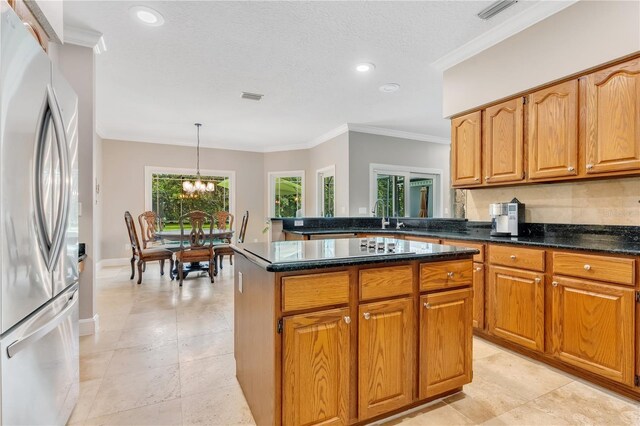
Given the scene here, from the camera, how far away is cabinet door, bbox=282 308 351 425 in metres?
1.40

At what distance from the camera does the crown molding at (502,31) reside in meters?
2.41

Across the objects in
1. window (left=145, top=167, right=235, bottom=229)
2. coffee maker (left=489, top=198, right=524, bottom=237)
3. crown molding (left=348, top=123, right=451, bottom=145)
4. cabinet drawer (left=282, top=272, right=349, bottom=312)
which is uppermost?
crown molding (left=348, top=123, right=451, bottom=145)

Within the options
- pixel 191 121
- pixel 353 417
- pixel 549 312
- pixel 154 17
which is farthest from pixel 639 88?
pixel 191 121

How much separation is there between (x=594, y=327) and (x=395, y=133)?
4736 millimetres

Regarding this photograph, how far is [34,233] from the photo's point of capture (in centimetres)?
122

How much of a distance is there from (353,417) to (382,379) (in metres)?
0.23

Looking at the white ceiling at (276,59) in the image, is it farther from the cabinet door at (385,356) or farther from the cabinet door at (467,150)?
the cabinet door at (385,356)

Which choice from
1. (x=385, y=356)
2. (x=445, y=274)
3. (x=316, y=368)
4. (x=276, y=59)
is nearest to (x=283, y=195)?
(x=276, y=59)

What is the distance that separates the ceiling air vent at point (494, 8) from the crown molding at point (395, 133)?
128 inches

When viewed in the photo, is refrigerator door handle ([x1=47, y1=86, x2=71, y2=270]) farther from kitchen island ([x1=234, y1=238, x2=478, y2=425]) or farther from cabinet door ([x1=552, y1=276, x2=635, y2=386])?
cabinet door ([x1=552, y1=276, x2=635, y2=386])

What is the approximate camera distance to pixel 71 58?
9.30 ft

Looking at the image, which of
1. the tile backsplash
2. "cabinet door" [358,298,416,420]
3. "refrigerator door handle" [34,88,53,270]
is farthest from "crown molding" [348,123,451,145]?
"refrigerator door handle" [34,88,53,270]

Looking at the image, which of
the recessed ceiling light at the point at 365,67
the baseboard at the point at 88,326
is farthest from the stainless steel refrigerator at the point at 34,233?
the recessed ceiling light at the point at 365,67

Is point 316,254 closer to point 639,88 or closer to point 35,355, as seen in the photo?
point 35,355
